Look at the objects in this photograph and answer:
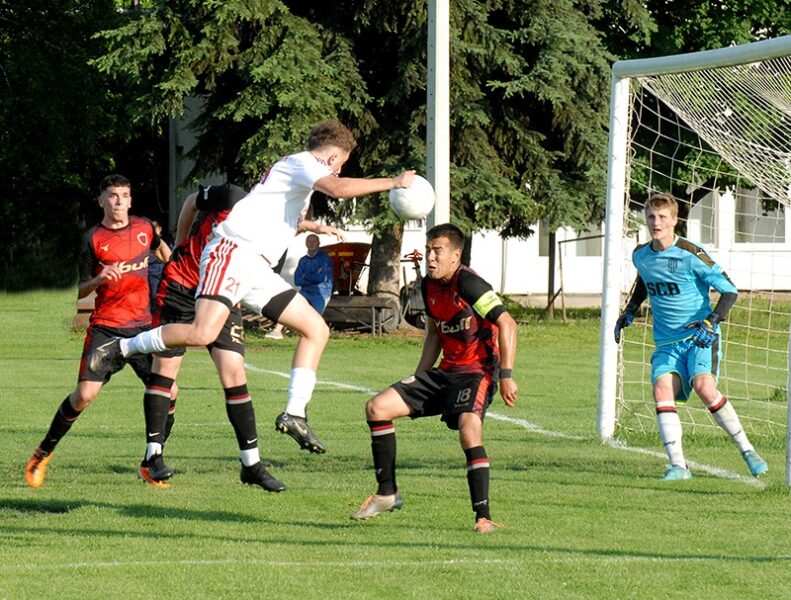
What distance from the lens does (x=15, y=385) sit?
1753 cm

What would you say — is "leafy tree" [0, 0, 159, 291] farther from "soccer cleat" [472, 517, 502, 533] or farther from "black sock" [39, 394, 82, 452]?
"soccer cleat" [472, 517, 502, 533]

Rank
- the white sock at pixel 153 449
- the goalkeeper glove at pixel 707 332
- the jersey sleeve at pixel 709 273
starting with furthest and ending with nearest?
the jersey sleeve at pixel 709 273
the goalkeeper glove at pixel 707 332
the white sock at pixel 153 449

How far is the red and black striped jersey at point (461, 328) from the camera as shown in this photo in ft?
25.0

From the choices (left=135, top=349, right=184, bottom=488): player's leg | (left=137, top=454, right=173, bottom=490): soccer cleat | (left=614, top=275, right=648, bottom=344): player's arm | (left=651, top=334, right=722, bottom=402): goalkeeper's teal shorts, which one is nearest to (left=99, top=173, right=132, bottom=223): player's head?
(left=135, top=349, right=184, bottom=488): player's leg

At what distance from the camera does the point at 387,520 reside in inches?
306

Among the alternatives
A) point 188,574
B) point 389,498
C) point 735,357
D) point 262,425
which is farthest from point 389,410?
point 735,357

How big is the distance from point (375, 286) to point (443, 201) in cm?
1484

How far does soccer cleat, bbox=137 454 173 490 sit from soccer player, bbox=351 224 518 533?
1.81 metres

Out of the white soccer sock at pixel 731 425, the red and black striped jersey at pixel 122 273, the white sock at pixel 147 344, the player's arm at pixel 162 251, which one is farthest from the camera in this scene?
the player's arm at pixel 162 251

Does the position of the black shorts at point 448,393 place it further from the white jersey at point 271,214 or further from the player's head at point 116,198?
the player's head at point 116,198

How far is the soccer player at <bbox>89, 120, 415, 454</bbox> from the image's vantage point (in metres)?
7.97

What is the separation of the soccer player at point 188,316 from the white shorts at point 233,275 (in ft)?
1.47

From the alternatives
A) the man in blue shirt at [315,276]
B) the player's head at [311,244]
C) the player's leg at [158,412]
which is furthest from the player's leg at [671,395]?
the player's head at [311,244]

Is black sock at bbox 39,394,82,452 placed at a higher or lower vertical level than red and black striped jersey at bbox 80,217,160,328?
lower
